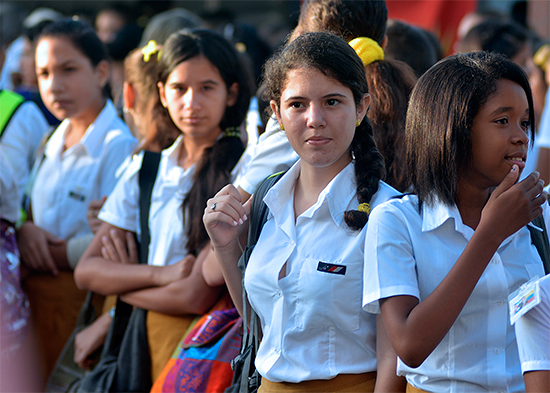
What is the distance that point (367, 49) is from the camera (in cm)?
231

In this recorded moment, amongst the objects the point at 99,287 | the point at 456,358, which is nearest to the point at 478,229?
the point at 456,358

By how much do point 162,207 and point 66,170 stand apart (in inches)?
36.9

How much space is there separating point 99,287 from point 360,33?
5.24 ft

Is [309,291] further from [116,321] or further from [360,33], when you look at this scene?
[116,321]

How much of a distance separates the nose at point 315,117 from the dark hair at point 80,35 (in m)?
2.17

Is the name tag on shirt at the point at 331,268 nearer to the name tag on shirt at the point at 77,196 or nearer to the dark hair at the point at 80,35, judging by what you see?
the name tag on shirt at the point at 77,196

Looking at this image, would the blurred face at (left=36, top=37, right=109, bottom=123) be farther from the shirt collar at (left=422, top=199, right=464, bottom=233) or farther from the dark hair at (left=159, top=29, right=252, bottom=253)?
the shirt collar at (left=422, top=199, right=464, bottom=233)

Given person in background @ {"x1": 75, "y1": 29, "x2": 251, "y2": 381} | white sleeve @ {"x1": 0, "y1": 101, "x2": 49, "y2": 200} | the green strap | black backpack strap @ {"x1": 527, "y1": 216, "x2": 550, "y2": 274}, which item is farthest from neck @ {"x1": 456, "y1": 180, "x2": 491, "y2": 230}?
the green strap

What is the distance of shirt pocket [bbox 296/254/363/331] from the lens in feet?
6.01

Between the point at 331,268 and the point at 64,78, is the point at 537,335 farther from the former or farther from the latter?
the point at 64,78

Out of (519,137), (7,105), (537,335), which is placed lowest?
(537,335)

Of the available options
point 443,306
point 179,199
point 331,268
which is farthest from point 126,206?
point 443,306

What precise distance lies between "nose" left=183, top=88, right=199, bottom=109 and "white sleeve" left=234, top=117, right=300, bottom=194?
533mm

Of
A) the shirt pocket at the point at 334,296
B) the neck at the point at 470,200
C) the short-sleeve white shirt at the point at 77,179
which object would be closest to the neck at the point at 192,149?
the short-sleeve white shirt at the point at 77,179
